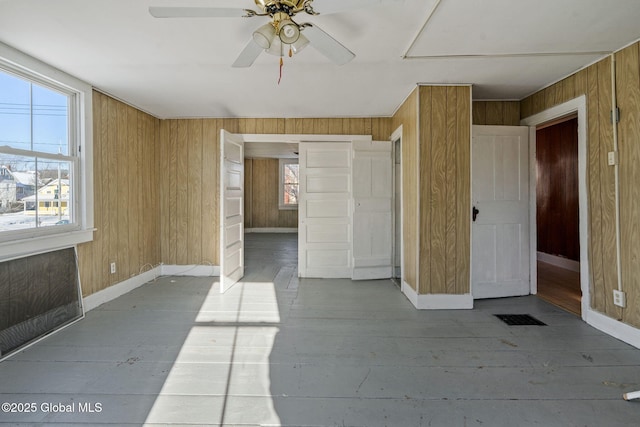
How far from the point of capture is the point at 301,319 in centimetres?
300

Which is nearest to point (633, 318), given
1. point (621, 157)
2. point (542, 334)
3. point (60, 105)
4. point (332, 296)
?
point (542, 334)

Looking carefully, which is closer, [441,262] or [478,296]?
[441,262]

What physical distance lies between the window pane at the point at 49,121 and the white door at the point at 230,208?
1492 millimetres

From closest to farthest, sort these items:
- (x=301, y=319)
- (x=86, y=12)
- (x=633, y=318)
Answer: (x=86, y=12) < (x=633, y=318) < (x=301, y=319)

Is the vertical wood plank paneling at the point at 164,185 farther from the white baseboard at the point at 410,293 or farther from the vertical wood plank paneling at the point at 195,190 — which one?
the white baseboard at the point at 410,293

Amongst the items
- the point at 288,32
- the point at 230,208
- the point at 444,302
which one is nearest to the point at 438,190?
the point at 444,302

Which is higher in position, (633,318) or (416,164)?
(416,164)

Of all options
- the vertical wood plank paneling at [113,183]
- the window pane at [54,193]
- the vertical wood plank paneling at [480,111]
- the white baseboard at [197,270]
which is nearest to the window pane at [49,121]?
the window pane at [54,193]

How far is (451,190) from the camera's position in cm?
330

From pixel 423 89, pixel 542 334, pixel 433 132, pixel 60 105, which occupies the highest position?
pixel 423 89

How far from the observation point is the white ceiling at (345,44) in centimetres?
200

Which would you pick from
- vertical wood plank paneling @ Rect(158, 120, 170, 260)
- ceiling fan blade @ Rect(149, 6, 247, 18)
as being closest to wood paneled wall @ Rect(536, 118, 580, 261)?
ceiling fan blade @ Rect(149, 6, 247, 18)

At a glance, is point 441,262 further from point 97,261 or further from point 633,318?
point 97,261

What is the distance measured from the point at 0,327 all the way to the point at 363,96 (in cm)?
387
